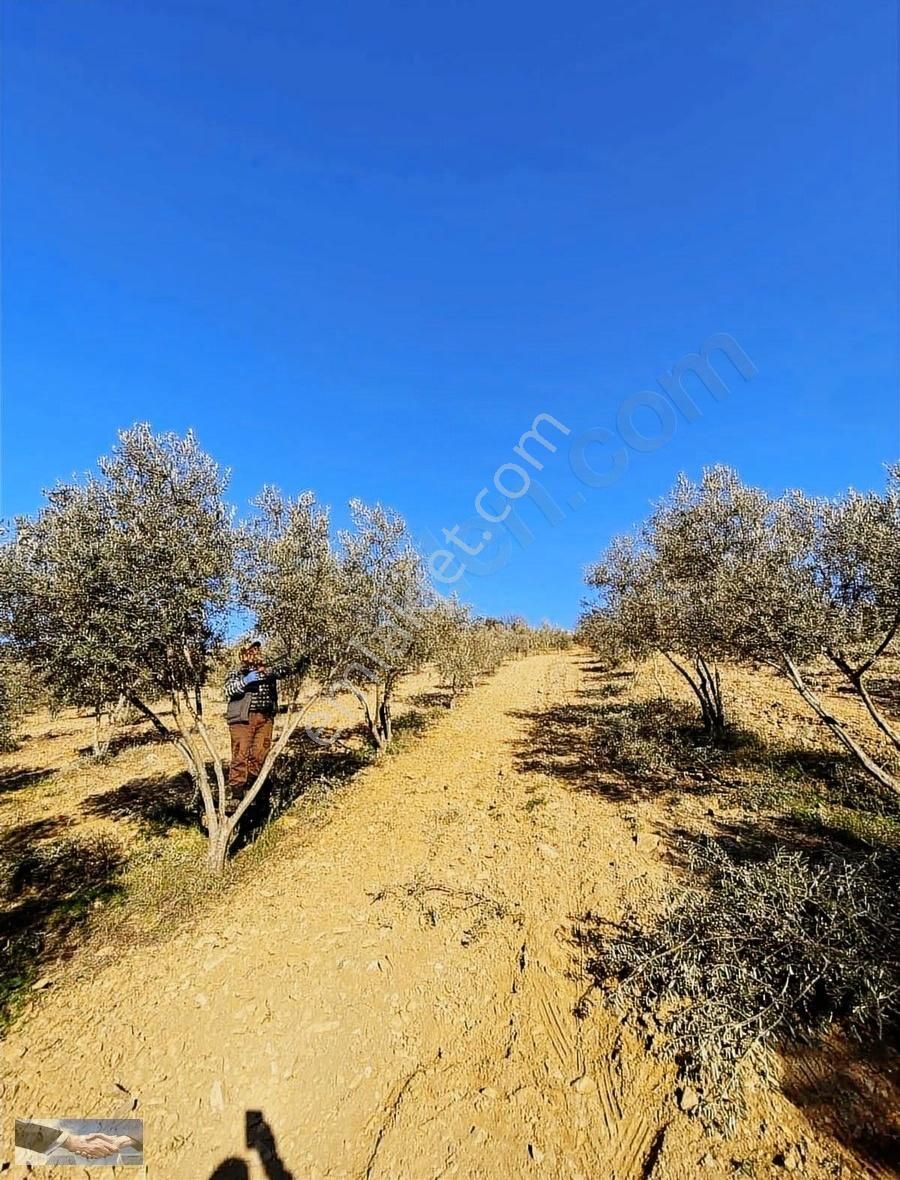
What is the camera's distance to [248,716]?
12.6 meters

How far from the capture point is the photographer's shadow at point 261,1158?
452 centimetres

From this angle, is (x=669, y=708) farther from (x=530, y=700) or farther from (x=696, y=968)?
(x=696, y=968)

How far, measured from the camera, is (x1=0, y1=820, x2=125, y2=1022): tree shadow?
7.23 meters

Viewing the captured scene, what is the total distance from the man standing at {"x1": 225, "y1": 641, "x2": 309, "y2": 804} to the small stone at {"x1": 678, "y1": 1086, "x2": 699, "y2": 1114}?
1033 centimetres

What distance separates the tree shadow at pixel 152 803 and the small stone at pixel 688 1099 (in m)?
10.8

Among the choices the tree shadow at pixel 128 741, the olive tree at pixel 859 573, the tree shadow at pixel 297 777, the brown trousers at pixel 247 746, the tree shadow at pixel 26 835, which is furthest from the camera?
the tree shadow at pixel 128 741

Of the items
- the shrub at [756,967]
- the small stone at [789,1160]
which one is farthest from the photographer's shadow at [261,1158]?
the small stone at [789,1160]

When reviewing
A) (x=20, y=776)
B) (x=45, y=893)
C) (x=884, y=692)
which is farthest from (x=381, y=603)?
(x=884, y=692)

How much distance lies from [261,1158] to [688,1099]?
3918 millimetres

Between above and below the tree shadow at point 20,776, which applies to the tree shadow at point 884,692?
above

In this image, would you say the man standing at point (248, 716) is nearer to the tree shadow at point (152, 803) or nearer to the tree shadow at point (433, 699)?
the tree shadow at point (152, 803)

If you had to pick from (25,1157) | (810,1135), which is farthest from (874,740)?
(25,1157)

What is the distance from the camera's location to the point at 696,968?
5547 millimetres

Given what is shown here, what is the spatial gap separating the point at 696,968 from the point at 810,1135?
4.82 feet
